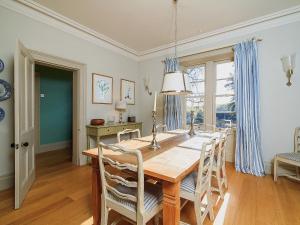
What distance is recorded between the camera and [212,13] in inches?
107

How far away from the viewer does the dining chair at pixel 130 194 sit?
111cm

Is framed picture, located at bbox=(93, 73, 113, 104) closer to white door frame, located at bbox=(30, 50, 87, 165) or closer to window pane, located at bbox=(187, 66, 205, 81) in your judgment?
white door frame, located at bbox=(30, 50, 87, 165)

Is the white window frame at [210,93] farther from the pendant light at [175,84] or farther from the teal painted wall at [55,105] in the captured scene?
the teal painted wall at [55,105]

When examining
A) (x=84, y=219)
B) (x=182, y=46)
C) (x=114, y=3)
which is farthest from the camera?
(x=182, y=46)

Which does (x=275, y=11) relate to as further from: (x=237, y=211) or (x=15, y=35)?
(x=15, y=35)

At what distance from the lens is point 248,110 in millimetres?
2975

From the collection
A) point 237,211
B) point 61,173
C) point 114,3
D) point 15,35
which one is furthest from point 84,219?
point 114,3

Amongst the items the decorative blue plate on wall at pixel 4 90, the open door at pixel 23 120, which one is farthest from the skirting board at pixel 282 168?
the decorative blue plate on wall at pixel 4 90

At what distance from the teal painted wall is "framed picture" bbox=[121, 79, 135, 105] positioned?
5.85 feet

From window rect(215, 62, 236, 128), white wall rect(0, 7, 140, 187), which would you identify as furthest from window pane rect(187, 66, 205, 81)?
white wall rect(0, 7, 140, 187)

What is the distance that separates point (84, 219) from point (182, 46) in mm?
3696

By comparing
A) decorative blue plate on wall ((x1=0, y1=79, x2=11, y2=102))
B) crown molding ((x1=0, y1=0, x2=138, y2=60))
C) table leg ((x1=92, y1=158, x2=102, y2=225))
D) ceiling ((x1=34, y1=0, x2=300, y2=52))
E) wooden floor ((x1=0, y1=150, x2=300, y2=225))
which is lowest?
wooden floor ((x1=0, y1=150, x2=300, y2=225))

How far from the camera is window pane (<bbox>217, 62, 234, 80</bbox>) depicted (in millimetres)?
3467

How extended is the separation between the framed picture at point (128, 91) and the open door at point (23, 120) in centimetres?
205
